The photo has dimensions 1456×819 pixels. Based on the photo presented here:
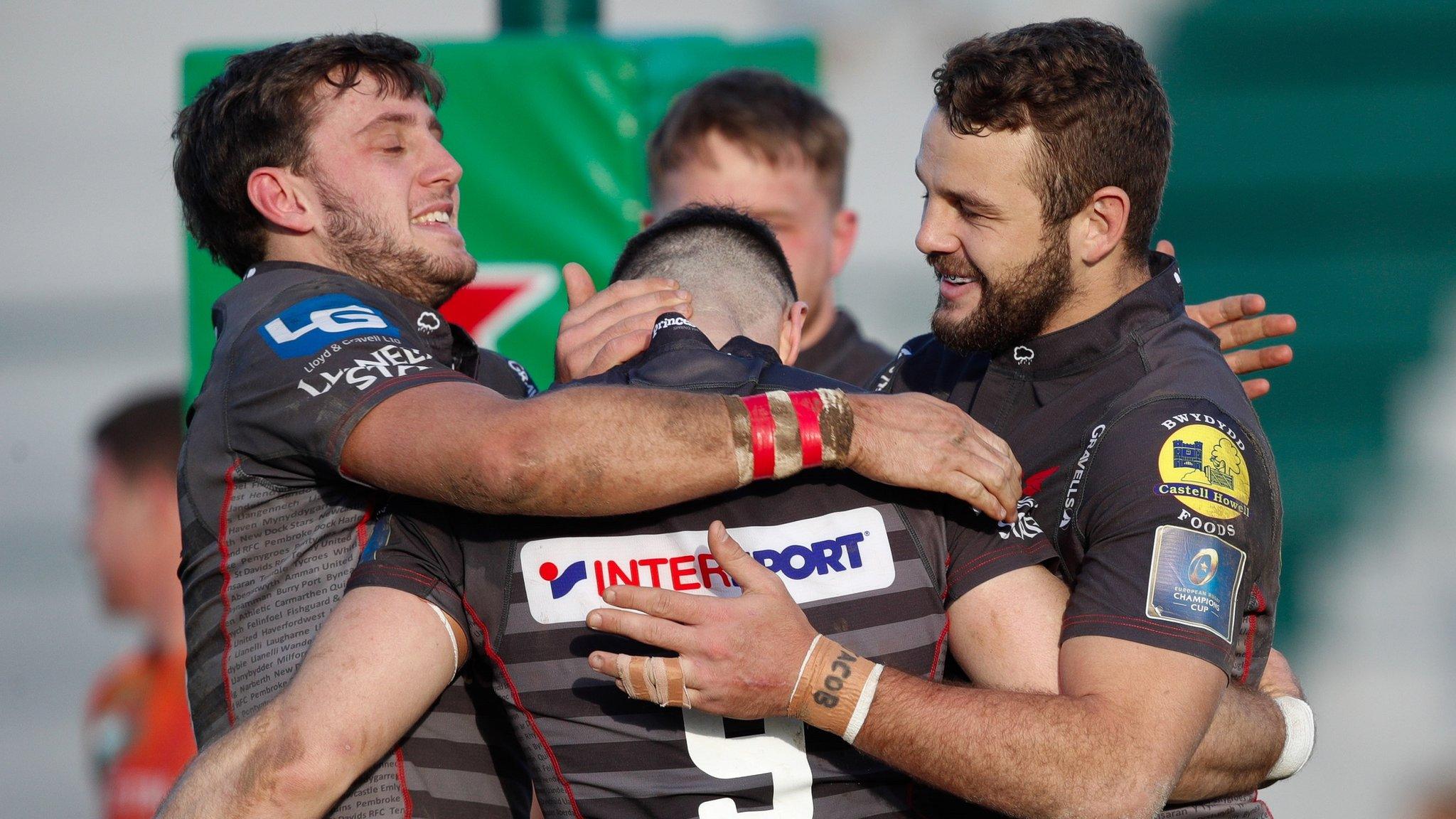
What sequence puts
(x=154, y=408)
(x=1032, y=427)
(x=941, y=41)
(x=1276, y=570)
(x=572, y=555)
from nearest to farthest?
(x=572, y=555) → (x=1276, y=570) → (x=1032, y=427) → (x=154, y=408) → (x=941, y=41)

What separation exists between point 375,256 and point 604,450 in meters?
1.09

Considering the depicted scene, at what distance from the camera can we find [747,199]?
13.3 feet

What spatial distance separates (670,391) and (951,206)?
2.84 feet

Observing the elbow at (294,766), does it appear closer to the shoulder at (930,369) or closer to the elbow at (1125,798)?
the elbow at (1125,798)

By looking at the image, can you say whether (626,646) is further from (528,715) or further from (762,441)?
(762,441)

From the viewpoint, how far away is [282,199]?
2799 mm

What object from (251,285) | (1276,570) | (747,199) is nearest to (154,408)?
(747,199)

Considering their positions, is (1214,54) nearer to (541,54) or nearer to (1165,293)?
(541,54)

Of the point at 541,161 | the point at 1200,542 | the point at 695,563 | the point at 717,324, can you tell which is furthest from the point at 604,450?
the point at 541,161

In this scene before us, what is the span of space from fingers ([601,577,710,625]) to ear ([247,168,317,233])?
53.2 inches

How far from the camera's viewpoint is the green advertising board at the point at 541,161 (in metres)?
4.12

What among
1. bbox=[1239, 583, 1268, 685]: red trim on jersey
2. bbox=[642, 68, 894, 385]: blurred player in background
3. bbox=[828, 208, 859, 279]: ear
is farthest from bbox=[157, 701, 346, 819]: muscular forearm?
bbox=[828, 208, 859, 279]: ear

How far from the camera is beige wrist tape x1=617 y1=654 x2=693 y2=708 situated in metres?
1.86

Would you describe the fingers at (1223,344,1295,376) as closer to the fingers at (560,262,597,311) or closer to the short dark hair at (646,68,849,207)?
the fingers at (560,262,597,311)
